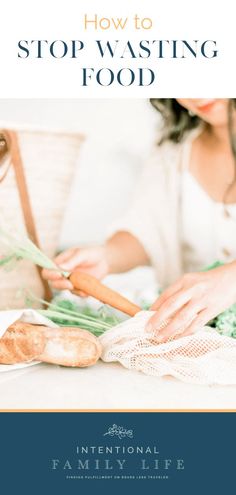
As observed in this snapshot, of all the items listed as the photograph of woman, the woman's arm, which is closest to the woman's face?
the photograph of woman

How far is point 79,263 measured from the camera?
55.9 inches

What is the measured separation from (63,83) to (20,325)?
0.44m

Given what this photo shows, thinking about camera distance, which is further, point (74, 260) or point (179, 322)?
point (74, 260)

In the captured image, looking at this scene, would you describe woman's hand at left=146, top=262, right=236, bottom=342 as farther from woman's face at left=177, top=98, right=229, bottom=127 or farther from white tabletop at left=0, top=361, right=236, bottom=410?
woman's face at left=177, top=98, right=229, bottom=127

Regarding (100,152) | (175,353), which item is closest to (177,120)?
(100,152)

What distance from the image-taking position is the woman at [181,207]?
150 cm

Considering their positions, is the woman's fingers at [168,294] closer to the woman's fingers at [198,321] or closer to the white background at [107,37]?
the woman's fingers at [198,321]

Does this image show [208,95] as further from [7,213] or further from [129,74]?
[7,213]

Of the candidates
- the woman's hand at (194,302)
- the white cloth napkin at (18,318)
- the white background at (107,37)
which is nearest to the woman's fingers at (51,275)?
the white cloth napkin at (18,318)

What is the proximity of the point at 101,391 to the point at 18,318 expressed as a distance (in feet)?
0.63
